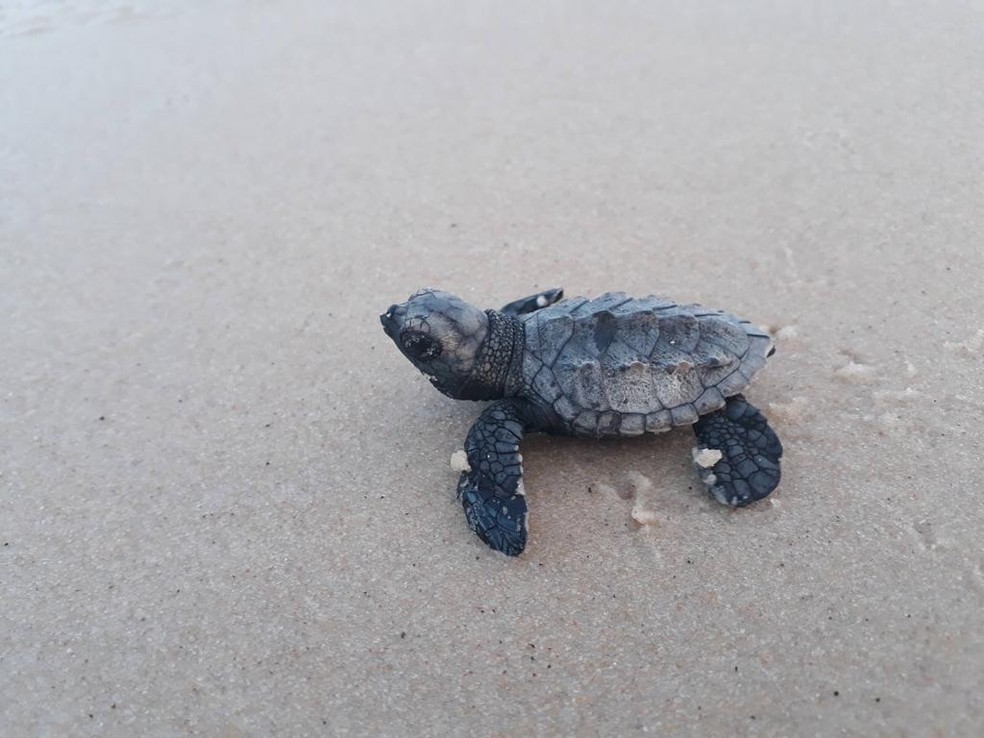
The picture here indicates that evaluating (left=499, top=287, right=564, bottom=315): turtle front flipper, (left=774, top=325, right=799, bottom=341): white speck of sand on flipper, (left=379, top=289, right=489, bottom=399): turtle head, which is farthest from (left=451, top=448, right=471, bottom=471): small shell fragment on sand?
(left=774, top=325, right=799, bottom=341): white speck of sand on flipper

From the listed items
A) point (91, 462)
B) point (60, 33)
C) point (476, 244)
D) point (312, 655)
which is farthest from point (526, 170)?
point (60, 33)

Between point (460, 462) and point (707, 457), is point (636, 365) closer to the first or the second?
point (707, 457)

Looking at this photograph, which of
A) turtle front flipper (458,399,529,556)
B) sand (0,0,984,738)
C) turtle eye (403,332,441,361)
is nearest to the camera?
sand (0,0,984,738)

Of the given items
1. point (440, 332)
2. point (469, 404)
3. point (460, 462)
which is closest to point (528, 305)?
point (469, 404)

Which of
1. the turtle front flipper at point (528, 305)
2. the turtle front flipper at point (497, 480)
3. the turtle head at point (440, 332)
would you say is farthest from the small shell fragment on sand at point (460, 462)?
the turtle front flipper at point (528, 305)

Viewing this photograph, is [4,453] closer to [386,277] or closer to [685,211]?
[386,277]

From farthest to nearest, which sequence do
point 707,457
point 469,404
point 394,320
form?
point 469,404, point 394,320, point 707,457

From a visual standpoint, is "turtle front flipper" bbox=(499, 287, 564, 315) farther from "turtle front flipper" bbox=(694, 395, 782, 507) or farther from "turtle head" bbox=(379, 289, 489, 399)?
"turtle front flipper" bbox=(694, 395, 782, 507)
